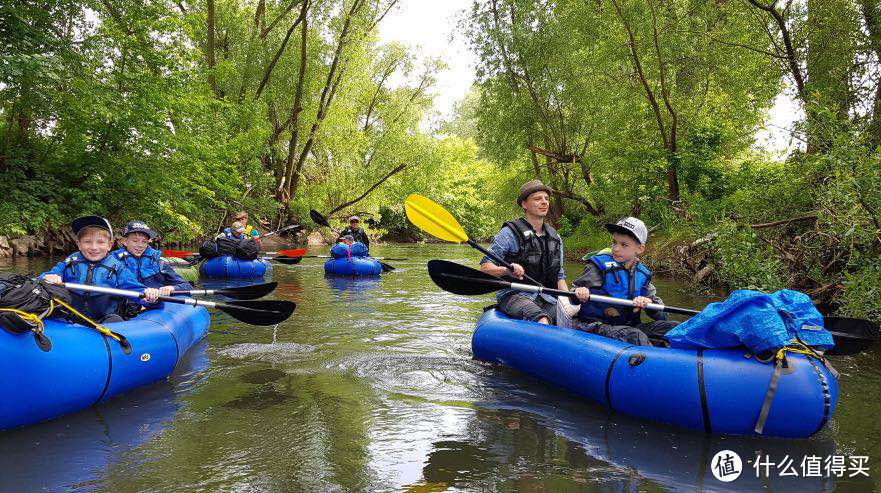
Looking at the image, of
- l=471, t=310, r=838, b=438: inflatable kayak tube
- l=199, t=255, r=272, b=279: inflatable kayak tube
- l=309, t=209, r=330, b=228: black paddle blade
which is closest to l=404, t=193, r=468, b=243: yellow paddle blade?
l=471, t=310, r=838, b=438: inflatable kayak tube

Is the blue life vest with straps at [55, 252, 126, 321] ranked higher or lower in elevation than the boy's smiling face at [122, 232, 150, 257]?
lower

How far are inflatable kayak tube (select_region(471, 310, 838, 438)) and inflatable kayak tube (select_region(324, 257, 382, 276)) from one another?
7.48 m

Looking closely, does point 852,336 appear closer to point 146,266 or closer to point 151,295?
point 151,295

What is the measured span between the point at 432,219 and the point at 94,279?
2.72 m

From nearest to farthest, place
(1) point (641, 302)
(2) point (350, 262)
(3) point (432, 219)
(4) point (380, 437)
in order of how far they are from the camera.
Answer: (4) point (380, 437) < (1) point (641, 302) < (3) point (432, 219) < (2) point (350, 262)

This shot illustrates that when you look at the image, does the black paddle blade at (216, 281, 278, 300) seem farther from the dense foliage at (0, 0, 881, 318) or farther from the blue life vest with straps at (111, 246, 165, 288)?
the dense foliage at (0, 0, 881, 318)

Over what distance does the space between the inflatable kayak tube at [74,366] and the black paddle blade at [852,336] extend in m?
4.06

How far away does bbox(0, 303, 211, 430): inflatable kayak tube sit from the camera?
2.82 meters

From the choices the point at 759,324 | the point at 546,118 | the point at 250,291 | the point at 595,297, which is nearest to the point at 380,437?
the point at 595,297

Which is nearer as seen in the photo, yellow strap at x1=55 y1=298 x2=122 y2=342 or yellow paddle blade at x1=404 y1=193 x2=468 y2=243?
yellow strap at x1=55 y1=298 x2=122 y2=342

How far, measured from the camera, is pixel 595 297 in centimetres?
395

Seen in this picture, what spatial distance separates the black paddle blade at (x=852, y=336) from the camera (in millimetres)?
3291

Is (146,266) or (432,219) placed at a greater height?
(432,219)

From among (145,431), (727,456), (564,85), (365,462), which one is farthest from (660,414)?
(564,85)
